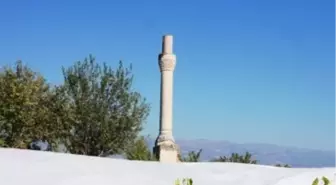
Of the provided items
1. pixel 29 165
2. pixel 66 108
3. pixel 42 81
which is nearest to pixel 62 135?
pixel 66 108

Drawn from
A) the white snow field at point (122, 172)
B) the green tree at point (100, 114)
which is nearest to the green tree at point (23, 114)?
the green tree at point (100, 114)

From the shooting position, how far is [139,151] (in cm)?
2711

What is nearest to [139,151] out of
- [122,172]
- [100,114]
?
[100,114]

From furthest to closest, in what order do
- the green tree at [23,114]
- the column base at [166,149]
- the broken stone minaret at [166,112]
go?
the green tree at [23,114] < the broken stone minaret at [166,112] < the column base at [166,149]

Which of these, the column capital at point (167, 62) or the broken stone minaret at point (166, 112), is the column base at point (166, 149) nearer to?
the broken stone minaret at point (166, 112)

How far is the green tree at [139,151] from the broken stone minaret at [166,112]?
61 centimetres

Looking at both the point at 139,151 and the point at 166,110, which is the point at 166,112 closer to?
the point at 166,110

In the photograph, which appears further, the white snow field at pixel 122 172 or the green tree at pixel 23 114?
the green tree at pixel 23 114

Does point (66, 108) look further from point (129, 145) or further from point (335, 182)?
point (335, 182)

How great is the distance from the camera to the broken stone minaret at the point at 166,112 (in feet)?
77.2

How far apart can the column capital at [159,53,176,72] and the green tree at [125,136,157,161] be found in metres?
3.69

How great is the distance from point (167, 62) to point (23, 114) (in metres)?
8.75

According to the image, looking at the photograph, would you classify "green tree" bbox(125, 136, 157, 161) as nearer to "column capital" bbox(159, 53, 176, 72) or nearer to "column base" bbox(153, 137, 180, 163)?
"column base" bbox(153, 137, 180, 163)

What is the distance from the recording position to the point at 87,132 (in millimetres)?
29156
